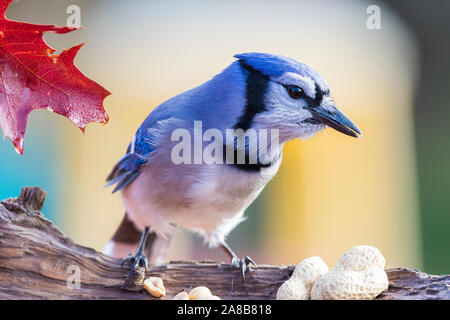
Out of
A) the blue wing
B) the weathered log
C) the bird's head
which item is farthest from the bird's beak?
the blue wing

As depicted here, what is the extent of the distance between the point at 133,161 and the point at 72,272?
1.06 ft

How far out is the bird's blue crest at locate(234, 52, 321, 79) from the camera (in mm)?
867

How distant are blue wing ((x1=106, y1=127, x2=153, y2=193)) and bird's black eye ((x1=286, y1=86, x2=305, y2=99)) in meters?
0.33

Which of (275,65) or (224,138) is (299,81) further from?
(224,138)

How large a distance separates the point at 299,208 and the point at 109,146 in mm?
494

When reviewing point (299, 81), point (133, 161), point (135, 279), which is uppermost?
point (299, 81)

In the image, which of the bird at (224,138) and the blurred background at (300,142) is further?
the blurred background at (300,142)

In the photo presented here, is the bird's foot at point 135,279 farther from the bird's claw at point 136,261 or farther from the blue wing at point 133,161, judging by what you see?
the blue wing at point 133,161

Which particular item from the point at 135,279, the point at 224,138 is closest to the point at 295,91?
the point at 224,138

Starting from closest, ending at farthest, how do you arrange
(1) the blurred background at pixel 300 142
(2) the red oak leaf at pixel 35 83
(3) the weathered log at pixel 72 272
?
(2) the red oak leaf at pixel 35 83 < (3) the weathered log at pixel 72 272 < (1) the blurred background at pixel 300 142

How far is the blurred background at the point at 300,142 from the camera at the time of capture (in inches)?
41.1

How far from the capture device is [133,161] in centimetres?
108

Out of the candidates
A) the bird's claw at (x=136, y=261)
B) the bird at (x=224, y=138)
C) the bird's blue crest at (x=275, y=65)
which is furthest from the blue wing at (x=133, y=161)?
the bird's blue crest at (x=275, y=65)

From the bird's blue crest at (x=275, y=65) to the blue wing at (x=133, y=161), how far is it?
293mm
